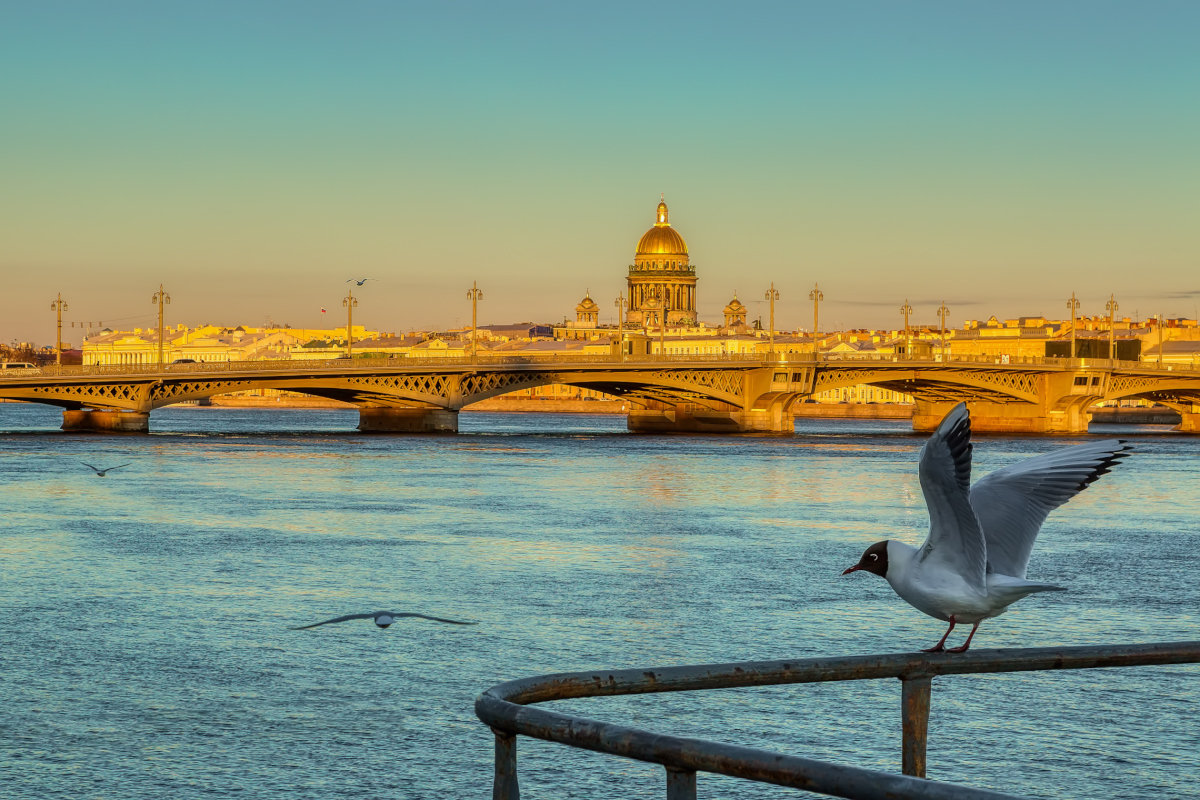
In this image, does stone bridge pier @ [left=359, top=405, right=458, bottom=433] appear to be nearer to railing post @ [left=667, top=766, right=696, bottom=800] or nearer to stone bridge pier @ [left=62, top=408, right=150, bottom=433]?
stone bridge pier @ [left=62, top=408, right=150, bottom=433]

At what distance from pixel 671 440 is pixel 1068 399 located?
901 inches

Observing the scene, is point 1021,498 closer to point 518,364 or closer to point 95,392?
point 95,392

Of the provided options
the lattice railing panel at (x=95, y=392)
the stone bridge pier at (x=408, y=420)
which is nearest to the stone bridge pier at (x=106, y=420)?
the lattice railing panel at (x=95, y=392)

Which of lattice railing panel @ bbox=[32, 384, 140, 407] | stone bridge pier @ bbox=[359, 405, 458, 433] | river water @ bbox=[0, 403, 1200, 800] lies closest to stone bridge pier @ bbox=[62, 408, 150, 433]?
lattice railing panel @ bbox=[32, 384, 140, 407]

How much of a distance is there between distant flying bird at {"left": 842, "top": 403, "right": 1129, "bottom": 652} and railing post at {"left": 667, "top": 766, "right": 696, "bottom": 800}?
2164mm

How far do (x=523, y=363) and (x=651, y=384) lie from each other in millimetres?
5968

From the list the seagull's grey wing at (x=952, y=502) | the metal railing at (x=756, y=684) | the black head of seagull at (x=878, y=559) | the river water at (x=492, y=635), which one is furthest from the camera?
the river water at (x=492, y=635)

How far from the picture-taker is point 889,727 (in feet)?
39.5

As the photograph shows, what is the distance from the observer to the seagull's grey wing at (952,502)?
17.6 ft

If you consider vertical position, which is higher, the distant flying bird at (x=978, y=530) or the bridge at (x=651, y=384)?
the distant flying bird at (x=978, y=530)

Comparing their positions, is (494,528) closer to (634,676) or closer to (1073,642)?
(1073,642)

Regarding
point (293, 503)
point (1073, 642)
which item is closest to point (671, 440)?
point (293, 503)

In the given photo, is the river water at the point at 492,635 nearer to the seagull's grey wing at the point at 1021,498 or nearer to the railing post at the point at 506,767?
the seagull's grey wing at the point at 1021,498

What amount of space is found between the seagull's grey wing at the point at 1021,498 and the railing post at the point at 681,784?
8.51 feet
